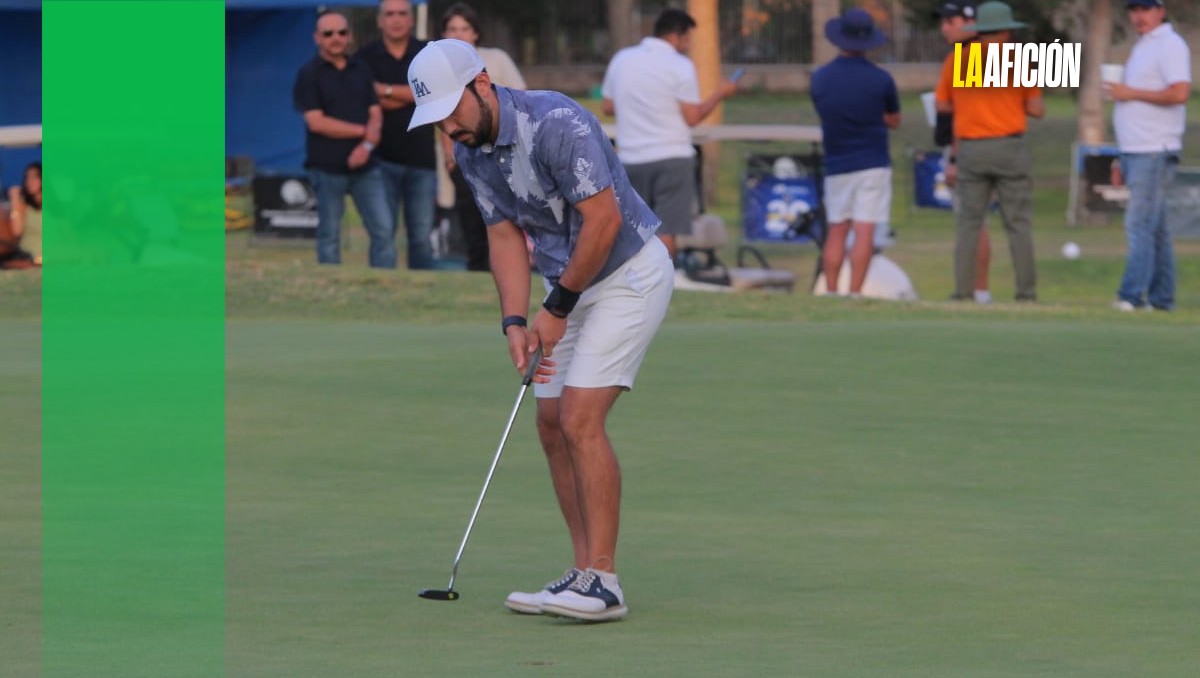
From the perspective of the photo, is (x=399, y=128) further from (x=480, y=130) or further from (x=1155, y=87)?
(x=480, y=130)

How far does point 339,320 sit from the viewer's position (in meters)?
14.0

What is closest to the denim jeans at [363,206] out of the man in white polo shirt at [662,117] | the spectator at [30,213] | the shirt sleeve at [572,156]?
the man in white polo shirt at [662,117]

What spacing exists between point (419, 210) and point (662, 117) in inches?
73.7

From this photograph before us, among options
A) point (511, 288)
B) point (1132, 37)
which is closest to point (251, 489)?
point (511, 288)

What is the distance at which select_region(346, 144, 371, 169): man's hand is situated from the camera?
15250 millimetres

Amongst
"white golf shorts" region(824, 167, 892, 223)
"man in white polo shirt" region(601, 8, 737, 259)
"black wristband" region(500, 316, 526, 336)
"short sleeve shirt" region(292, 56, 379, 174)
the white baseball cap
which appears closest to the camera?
the white baseball cap

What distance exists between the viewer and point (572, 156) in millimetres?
5867

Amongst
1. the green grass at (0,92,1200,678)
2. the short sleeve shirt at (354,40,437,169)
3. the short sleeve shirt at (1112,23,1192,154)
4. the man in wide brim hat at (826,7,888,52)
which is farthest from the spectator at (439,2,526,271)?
the short sleeve shirt at (1112,23,1192,154)

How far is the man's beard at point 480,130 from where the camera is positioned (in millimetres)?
5844

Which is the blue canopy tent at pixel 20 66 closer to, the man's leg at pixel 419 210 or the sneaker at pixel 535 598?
the man's leg at pixel 419 210

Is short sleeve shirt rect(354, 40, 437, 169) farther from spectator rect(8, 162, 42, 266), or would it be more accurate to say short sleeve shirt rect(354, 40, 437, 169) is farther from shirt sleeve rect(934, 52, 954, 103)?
shirt sleeve rect(934, 52, 954, 103)

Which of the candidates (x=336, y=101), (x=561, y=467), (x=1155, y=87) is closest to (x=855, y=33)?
(x=1155, y=87)

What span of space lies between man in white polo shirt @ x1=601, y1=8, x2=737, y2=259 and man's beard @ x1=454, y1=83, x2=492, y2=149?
9.13 meters

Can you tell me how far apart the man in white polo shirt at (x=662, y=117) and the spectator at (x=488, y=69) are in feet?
2.39
